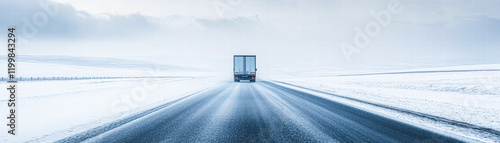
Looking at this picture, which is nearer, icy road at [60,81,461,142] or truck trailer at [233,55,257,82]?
icy road at [60,81,461,142]

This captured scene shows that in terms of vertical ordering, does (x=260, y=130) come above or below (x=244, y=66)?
below

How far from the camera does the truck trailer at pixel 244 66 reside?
32.8 meters

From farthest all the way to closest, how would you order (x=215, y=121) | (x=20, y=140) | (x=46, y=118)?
1. (x=46, y=118)
2. (x=215, y=121)
3. (x=20, y=140)

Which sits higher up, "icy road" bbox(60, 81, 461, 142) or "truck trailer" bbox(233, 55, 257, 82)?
"truck trailer" bbox(233, 55, 257, 82)

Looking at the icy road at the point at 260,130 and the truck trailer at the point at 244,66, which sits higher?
the truck trailer at the point at 244,66

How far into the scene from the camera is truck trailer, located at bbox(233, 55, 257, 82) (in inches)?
1292

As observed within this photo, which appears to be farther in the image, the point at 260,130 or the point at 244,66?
the point at 244,66

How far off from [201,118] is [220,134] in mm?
2029

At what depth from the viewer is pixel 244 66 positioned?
3294 centimetres

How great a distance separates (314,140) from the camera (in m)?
4.66

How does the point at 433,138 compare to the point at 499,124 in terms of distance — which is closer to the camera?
the point at 433,138

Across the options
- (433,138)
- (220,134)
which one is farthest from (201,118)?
(433,138)

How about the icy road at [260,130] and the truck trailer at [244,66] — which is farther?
the truck trailer at [244,66]

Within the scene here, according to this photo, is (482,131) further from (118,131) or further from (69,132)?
(69,132)
